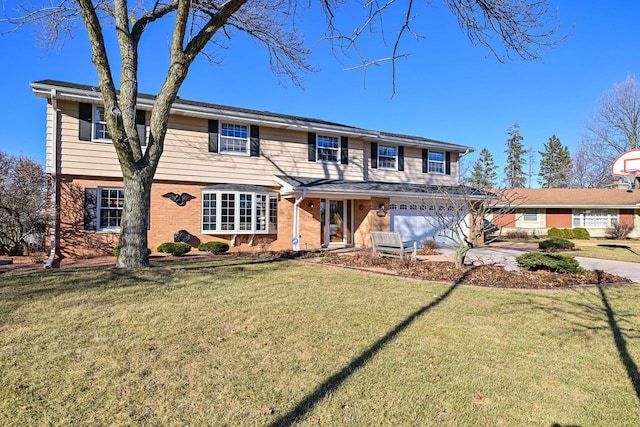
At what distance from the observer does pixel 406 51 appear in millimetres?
5445

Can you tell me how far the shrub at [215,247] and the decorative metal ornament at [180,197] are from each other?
1.84 meters

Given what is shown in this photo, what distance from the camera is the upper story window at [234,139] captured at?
14.4m

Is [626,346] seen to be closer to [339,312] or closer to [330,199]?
[339,312]

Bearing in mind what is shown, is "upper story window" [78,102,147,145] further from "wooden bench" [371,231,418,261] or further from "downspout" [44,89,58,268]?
"wooden bench" [371,231,418,261]

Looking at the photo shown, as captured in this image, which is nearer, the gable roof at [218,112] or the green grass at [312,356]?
the green grass at [312,356]

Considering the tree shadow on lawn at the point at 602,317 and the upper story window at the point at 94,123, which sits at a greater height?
the upper story window at the point at 94,123

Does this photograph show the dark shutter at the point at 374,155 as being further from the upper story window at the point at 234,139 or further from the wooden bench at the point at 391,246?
the wooden bench at the point at 391,246

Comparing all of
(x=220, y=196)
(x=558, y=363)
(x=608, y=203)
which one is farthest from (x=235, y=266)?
(x=608, y=203)

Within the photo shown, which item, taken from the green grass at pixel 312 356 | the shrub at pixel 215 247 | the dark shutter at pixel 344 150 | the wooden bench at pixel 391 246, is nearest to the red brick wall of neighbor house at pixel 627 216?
the dark shutter at pixel 344 150

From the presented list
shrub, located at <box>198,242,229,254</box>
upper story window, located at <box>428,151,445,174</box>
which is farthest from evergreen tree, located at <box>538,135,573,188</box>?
shrub, located at <box>198,242,229,254</box>

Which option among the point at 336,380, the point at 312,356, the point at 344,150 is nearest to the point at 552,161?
the point at 344,150

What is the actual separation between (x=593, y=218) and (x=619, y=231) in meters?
2.58

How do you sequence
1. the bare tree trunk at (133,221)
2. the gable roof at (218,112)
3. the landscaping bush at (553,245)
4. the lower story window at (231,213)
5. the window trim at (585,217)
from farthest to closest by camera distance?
the window trim at (585,217), the landscaping bush at (553,245), the lower story window at (231,213), the gable roof at (218,112), the bare tree trunk at (133,221)

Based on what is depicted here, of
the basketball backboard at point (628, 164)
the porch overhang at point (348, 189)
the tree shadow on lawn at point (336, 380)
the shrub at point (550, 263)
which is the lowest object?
the tree shadow on lawn at point (336, 380)
